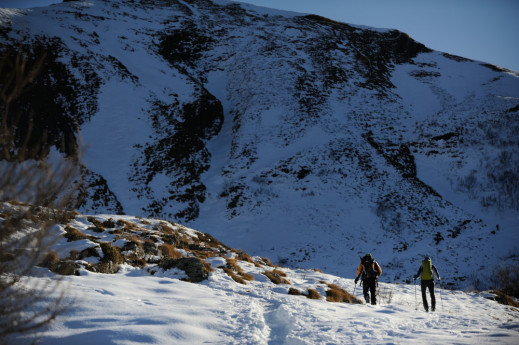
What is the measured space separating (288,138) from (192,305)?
21.2 metres

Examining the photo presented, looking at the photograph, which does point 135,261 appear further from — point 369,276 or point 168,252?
point 369,276

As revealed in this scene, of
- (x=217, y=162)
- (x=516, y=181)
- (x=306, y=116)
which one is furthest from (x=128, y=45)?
(x=516, y=181)

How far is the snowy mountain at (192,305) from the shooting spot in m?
3.67

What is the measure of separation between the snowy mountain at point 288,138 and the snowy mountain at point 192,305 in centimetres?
670

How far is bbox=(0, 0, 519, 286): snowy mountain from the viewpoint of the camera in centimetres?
1664

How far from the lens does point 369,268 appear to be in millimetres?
8875

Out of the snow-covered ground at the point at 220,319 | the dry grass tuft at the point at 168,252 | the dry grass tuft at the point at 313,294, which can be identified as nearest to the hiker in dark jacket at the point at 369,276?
the snow-covered ground at the point at 220,319

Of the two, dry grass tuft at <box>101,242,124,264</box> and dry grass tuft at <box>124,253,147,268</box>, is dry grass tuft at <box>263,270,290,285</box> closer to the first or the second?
dry grass tuft at <box>124,253,147,268</box>

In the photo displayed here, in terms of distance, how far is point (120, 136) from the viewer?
21906 mm

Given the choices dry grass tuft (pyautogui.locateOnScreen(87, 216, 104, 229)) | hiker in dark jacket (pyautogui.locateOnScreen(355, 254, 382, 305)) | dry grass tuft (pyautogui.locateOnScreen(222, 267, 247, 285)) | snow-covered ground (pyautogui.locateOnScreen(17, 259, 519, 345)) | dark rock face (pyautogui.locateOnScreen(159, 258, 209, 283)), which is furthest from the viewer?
dry grass tuft (pyautogui.locateOnScreen(87, 216, 104, 229))

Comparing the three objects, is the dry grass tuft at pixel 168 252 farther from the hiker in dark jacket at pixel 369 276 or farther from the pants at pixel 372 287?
the pants at pixel 372 287

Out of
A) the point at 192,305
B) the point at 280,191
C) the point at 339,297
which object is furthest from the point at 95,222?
the point at 280,191

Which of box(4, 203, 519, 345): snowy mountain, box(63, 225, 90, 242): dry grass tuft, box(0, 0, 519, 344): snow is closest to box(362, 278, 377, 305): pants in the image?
box(4, 203, 519, 345): snowy mountain

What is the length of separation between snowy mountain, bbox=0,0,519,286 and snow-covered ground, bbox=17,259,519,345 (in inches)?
321
